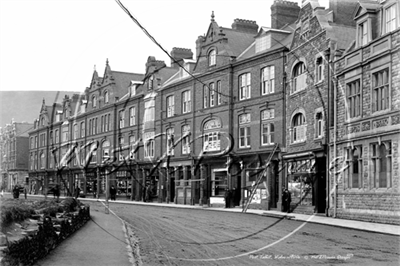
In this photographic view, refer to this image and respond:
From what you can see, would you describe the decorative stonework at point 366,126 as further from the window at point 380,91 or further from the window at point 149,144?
the window at point 149,144

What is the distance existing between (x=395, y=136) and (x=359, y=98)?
3.09m

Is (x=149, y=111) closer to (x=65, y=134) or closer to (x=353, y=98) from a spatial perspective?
(x=353, y=98)

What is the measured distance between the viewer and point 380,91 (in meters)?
23.7

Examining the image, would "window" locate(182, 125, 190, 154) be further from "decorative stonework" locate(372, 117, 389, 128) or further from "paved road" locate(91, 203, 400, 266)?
"paved road" locate(91, 203, 400, 266)

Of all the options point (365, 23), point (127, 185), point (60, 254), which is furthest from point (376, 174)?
point (127, 185)

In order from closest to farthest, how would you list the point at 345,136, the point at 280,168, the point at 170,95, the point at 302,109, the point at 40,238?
the point at 40,238
the point at 345,136
the point at 302,109
the point at 280,168
the point at 170,95

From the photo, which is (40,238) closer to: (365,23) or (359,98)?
(359,98)

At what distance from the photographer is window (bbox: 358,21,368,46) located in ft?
84.7

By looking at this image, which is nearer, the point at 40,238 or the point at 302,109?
the point at 40,238

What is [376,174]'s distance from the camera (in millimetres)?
24078

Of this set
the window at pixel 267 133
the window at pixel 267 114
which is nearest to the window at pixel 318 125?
the window at pixel 267 133

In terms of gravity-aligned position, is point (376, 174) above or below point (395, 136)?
below

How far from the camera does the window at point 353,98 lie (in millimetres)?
25172

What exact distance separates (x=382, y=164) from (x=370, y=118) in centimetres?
203
